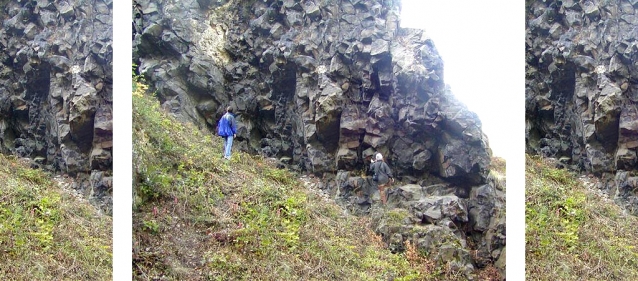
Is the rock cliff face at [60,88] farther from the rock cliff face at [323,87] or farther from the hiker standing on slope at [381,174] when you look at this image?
the hiker standing on slope at [381,174]

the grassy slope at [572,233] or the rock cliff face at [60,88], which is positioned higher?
the rock cliff face at [60,88]

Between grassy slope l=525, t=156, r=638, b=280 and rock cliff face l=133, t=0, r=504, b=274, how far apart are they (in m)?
0.30

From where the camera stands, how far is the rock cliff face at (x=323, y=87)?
398 centimetres

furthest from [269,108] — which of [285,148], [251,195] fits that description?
[251,195]

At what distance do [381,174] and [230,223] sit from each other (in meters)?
1.14

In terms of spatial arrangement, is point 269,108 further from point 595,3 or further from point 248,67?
point 595,3

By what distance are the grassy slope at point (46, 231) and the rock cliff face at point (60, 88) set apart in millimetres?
116

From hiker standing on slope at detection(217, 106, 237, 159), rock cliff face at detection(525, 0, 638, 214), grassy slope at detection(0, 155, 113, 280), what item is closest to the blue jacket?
hiker standing on slope at detection(217, 106, 237, 159)

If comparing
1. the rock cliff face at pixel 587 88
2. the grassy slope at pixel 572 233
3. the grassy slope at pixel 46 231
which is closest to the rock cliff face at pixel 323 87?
the grassy slope at pixel 572 233

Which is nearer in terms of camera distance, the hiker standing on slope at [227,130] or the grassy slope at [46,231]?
the grassy slope at [46,231]

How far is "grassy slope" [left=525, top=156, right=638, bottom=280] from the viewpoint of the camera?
12.9 ft

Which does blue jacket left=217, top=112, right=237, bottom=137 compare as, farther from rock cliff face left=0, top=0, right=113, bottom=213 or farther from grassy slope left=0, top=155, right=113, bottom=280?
grassy slope left=0, top=155, right=113, bottom=280

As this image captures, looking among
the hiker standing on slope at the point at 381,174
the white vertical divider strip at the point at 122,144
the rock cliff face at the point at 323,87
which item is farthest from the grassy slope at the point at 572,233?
the white vertical divider strip at the point at 122,144

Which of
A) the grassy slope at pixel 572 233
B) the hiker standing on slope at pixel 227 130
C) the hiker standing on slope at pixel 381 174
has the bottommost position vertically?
the grassy slope at pixel 572 233
